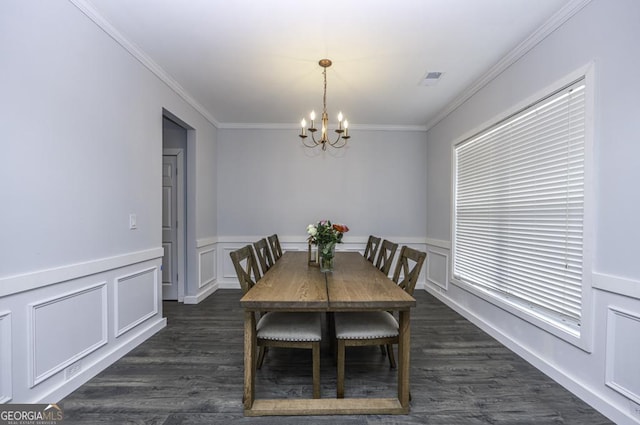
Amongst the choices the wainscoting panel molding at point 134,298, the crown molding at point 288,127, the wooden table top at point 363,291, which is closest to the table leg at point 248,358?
the wooden table top at point 363,291

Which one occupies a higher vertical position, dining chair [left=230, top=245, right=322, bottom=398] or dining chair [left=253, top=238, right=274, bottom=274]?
dining chair [left=253, top=238, right=274, bottom=274]

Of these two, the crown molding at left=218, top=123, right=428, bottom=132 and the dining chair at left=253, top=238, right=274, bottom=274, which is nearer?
the dining chair at left=253, top=238, right=274, bottom=274

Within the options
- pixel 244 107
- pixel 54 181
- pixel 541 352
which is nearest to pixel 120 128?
pixel 54 181

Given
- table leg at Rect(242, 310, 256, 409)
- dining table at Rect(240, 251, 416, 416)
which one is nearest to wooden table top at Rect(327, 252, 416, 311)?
dining table at Rect(240, 251, 416, 416)

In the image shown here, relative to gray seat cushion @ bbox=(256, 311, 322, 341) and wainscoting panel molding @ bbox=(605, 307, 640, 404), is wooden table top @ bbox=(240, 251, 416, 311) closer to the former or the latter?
gray seat cushion @ bbox=(256, 311, 322, 341)

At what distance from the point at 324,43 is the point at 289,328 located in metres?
2.17

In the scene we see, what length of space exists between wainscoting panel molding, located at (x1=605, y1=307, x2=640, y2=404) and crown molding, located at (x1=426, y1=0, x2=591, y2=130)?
191cm

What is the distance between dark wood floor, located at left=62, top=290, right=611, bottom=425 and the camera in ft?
5.59

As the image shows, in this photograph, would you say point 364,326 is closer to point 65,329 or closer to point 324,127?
point 324,127

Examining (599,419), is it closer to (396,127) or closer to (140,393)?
(140,393)

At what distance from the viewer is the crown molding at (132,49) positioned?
2.02m

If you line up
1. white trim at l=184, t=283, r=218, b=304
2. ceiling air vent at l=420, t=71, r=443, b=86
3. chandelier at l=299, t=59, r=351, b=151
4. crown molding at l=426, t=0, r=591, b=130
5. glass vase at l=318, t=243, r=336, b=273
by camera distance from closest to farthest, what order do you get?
Answer: 1. crown molding at l=426, t=0, r=591, b=130
2. glass vase at l=318, t=243, r=336, b=273
3. chandelier at l=299, t=59, r=351, b=151
4. ceiling air vent at l=420, t=71, r=443, b=86
5. white trim at l=184, t=283, r=218, b=304

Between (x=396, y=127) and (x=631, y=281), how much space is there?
3.55 meters

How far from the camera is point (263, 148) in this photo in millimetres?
4641
